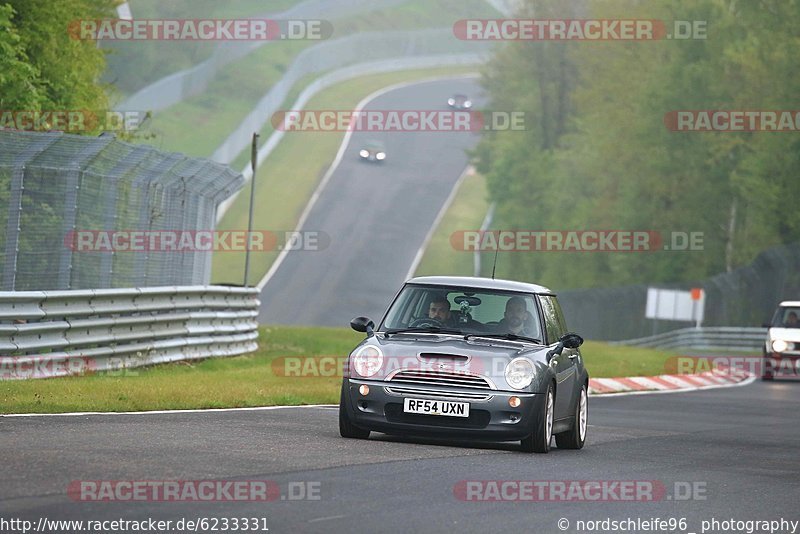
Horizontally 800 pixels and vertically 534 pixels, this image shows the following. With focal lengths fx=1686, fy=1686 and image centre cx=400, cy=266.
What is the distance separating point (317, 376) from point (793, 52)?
113 ft

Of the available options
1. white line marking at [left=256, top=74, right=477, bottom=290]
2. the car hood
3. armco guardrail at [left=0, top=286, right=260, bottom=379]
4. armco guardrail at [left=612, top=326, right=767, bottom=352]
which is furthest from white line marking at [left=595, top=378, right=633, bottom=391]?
white line marking at [left=256, top=74, right=477, bottom=290]

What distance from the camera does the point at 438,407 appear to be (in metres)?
13.4

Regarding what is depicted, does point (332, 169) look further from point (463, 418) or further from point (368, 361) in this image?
point (463, 418)

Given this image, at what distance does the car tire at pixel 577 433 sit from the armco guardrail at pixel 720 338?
110 feet

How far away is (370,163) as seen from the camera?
8262 cm

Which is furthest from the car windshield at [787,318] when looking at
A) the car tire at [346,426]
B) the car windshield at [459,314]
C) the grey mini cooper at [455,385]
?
the car tire at [346,426]

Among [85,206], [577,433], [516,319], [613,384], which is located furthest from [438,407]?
[613,384]

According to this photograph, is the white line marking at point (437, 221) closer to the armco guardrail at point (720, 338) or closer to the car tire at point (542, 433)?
the armco guardrail at point (720, 338)

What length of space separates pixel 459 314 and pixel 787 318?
20.6 meters

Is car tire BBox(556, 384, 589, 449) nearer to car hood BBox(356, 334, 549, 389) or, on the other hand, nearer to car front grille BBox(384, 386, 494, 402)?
car hood BBox(356, 334, 549, 389)

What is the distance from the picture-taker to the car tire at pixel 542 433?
13.6 m

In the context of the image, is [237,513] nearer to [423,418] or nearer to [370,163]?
[423,418]

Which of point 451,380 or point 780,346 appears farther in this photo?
point 780,346

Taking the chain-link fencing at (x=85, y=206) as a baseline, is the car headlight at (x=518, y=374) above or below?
below
